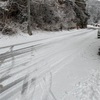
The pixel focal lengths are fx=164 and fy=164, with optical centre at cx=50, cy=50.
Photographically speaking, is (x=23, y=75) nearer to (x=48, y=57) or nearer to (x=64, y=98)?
(x=64, y=98)

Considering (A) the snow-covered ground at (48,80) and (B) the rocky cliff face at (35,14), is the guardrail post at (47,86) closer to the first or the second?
(A) the snow-covered ground at (48,80)

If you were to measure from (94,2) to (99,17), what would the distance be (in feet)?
41.7

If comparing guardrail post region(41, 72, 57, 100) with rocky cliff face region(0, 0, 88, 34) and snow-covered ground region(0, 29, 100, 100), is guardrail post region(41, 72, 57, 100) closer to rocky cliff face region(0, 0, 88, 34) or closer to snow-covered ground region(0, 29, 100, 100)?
snow-covered ground region(0, 29, 100, 100)

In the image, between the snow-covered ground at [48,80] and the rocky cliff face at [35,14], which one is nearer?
→ the snow-covered ground at [48,80]

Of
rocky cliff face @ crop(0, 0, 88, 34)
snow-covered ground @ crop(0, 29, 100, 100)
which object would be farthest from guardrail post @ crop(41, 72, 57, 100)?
rocky cliff face @ crop(0, 0, 88, 34)

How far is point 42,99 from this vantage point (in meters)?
4.09

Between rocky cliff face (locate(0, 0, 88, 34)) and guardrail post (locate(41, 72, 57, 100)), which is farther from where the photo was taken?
rocky cliff face (locate(0, 0, 88, 34))

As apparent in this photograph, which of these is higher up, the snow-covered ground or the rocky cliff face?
the rocky cliff face

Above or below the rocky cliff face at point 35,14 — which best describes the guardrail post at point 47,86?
below

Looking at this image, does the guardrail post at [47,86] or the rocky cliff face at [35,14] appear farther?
the rocky cliff face at [35,14]

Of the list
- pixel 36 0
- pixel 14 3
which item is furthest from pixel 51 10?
pixel 14 3

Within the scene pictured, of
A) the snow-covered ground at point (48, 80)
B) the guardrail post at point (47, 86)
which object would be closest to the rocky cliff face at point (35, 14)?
the snow-covered ground at point (48, 80)

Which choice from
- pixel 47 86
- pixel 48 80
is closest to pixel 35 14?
pixel 48 80

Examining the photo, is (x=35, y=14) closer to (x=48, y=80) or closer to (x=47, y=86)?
(x=48, y=80)
